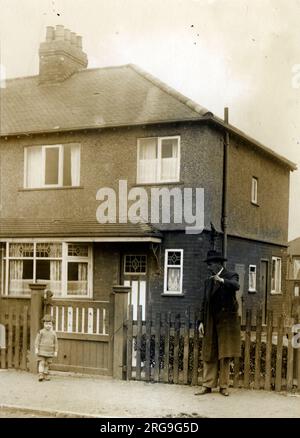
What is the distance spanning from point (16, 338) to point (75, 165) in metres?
9.10

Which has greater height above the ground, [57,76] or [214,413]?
[57,76]

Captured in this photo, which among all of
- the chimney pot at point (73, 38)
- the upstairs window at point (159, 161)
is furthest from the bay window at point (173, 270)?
the chimney pot at point (73, 38)

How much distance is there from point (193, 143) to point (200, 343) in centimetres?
913

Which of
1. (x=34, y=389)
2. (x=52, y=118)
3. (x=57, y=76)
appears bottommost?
(x=34, y=389)

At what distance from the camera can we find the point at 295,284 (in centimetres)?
2447

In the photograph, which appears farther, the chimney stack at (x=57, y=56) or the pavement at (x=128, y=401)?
the chimney stack at (x=57, y=56)

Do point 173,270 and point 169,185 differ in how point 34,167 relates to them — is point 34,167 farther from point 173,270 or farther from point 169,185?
point 173,270

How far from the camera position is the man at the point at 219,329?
31.3 feet

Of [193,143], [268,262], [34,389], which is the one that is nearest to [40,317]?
[34,389]

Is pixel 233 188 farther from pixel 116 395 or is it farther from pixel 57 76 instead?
pixel 116 395

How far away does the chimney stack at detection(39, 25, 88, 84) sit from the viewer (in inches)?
877

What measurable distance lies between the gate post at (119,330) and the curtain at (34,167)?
33.5 ft

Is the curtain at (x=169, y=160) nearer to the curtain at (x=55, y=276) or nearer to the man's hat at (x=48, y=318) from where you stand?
the curtain at (x=55, y=276)

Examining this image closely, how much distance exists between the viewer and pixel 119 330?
10.9 m
